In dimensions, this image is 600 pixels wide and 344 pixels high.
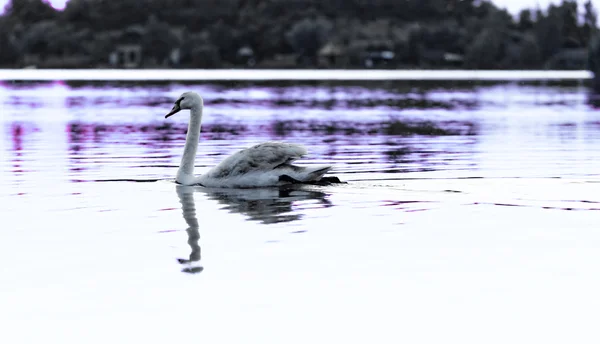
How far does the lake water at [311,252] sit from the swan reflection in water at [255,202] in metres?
0.05

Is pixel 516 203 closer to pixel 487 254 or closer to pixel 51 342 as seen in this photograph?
pixel 487 254

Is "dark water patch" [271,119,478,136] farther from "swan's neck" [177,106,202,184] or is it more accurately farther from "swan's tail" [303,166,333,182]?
"swan's tail" [303,166,333,182]

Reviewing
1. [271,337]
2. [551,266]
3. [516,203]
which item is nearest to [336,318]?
[271,337]

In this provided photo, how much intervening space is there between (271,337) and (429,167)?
15.0 metres

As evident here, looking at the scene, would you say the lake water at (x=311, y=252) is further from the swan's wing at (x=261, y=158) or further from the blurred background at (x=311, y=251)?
the swan's wing at (x=261, y=158)

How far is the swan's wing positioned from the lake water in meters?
0.41

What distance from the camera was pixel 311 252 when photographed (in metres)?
14.0

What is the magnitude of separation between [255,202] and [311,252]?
4.91 m

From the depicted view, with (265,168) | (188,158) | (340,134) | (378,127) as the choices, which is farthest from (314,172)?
(378,127)

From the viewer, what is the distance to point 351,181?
71.4 feet

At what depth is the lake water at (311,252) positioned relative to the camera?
10633 millimetres

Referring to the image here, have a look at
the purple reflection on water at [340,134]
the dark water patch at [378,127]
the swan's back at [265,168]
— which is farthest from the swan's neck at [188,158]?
the dark water patch at [378,127]

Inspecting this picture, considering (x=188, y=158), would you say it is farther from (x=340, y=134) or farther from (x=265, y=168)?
(x=340, y=134)

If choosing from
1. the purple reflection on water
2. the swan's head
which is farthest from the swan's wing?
the purple reflection on water
